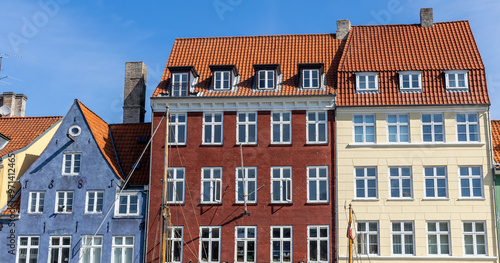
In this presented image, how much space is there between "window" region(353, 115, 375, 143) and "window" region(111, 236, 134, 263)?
14.2 metres

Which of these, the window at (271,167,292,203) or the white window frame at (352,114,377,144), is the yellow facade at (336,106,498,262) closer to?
the white window frame at (352,114,377,144)

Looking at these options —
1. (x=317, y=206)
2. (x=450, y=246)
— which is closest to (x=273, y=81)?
(x=317, y=206)

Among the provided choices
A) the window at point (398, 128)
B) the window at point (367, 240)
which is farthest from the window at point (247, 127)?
the window at point (367, 240)

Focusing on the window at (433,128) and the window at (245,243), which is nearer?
the window at (245,243)

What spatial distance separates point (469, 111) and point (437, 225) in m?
6.82

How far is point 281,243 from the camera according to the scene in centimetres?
3950

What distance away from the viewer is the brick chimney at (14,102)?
2016 inches

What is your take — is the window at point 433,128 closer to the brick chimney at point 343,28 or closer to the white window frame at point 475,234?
the white window frame at point 475,234

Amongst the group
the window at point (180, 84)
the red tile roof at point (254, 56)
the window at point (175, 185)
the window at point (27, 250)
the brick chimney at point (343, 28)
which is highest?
the brick chimney at point (343, 28)

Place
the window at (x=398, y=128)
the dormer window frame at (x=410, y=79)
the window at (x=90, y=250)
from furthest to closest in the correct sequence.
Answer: the dormer window frame at (x=410, y=79) < the window at (x=398, y=128) < the window at (x=90, y=250)

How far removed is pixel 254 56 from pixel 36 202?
16.0 meters

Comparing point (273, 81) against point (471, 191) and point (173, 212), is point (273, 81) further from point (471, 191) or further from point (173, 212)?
point (471, 191)

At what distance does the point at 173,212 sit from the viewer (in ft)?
133

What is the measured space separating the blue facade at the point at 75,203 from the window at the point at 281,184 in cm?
758
